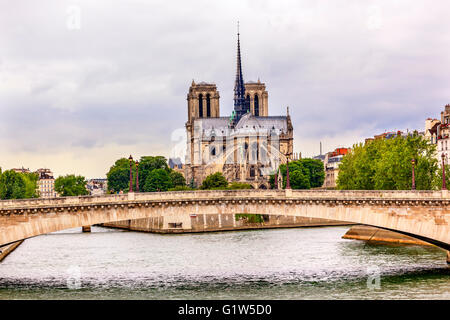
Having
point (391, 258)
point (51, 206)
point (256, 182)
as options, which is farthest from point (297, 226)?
point (256, 182)

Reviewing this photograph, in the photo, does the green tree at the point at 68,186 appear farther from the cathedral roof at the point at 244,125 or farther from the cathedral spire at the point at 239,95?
the cathedral spire at the point at 239,95

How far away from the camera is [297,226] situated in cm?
8400

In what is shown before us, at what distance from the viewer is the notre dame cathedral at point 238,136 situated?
165500 mm

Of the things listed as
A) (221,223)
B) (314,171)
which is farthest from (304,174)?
(221,223)

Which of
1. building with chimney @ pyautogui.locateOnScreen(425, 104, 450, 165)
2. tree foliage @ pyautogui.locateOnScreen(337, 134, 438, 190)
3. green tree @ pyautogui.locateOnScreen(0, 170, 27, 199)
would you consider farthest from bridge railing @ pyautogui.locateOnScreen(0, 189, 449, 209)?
green tree @ pyautogui.locateOnScreen(0, 170, 27, 199)

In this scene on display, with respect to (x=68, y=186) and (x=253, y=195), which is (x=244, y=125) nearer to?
(x=68, y=186)

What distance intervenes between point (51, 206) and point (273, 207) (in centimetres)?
1130

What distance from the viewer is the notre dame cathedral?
16550 centimetres

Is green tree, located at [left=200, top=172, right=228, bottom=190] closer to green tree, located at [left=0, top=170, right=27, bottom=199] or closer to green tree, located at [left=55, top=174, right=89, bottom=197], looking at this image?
green tree, located at [left=55, top=174, right=89, bottom=197]

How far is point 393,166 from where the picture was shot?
65938 mm

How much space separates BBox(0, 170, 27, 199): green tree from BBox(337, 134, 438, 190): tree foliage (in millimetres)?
40431
